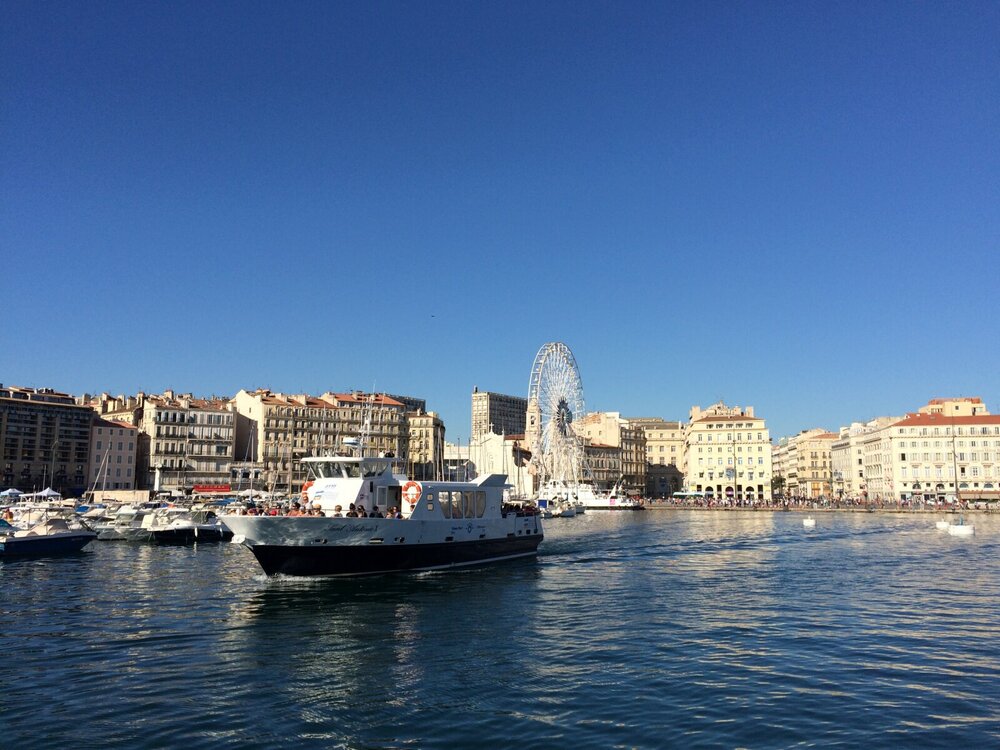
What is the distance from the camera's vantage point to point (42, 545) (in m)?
49.5

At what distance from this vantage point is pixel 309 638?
2389 cm

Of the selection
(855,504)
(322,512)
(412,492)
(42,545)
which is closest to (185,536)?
(42,545)

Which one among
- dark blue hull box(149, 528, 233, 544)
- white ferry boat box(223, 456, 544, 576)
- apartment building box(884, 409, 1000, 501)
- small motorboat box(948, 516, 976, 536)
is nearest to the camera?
white ferry boat box(223, 456, 544, 576)

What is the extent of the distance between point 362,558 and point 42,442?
11001 cm

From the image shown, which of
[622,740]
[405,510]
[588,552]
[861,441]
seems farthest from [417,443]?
[622,740]

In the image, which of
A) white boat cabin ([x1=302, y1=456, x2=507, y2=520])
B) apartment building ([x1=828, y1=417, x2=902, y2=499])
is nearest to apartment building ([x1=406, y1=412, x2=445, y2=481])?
apartment building ([x1=828, y1=417, x2=902, y2=499])

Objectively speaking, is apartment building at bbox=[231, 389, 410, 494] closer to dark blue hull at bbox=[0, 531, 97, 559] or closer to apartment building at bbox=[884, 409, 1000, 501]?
dark blue hull at bbox=[0, 531, 97, 559]

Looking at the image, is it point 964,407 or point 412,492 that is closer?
point 412,492

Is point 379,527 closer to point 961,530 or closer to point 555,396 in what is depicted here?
point 961,530

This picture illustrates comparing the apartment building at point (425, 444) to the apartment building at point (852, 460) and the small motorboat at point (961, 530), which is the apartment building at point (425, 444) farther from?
A: the small motorboat at point (961, 530)

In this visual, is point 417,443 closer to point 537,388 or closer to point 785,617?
point 537,388

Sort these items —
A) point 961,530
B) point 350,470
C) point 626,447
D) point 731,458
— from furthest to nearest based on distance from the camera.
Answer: point 626,447, point 731,458, point 961,530, point 350,470

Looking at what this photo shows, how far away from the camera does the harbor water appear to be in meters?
15.5

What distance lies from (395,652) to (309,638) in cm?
334
